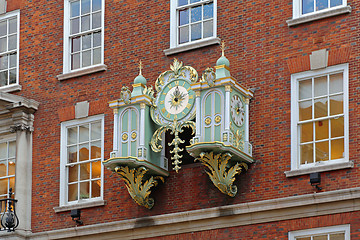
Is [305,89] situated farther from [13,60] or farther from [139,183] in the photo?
[13,60]

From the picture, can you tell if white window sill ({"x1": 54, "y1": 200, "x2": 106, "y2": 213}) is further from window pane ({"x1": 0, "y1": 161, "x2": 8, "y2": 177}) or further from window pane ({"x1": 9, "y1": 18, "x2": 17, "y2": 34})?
window pane ({"x1": 9, "y1": 18, "x2": 17, "y2": 34})

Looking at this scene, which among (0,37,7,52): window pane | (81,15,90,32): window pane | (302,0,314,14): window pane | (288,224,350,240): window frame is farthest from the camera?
(0,37,7,52): window pane

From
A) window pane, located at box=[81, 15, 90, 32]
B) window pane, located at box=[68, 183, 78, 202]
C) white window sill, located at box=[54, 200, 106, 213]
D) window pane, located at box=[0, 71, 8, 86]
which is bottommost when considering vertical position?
white window sill, located at box=[54, 200, 106, 213]

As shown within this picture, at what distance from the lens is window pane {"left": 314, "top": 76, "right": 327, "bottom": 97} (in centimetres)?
2144

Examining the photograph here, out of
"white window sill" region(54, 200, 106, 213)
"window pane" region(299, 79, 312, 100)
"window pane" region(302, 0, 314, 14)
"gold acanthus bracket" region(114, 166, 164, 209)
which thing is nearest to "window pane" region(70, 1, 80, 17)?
"white window sill" region(54, 200, 106, 213)

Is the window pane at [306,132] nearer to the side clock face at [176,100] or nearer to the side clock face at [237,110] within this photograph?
the side clock face at [237,110]

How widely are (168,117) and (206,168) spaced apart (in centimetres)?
133

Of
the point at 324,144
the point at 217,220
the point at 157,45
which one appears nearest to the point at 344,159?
the point at 324,144

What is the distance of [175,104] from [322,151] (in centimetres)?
332

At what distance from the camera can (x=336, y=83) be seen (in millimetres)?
21312

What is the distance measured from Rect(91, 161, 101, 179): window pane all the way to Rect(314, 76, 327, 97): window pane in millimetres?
5335

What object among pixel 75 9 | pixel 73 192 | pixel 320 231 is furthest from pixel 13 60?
pixel 320 231

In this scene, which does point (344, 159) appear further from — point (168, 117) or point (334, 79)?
point (168, 117)

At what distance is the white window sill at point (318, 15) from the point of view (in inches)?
846
